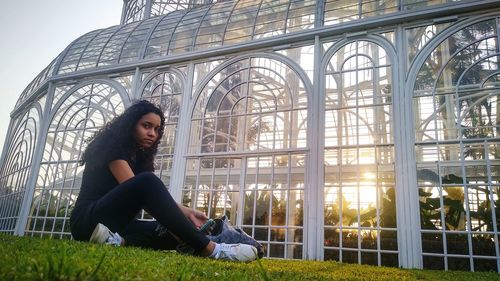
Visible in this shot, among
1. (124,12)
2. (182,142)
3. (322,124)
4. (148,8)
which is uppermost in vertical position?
(124,12)

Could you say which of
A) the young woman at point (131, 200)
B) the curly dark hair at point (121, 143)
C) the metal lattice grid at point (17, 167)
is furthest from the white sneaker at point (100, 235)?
the metal lattice grid at point (17, 167)

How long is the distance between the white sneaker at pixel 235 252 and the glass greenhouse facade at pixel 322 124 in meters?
2.68

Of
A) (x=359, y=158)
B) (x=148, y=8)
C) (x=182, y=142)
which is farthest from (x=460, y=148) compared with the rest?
(x=148, y=8)

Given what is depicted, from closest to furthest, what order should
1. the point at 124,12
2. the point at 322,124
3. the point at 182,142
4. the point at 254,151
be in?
the point at 322,124 < the point at 254,151 < the point at 182,142 < the point at 124,12

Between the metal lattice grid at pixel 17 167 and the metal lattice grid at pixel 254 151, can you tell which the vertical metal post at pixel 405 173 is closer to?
the metal lattice grid at pixel 254 151

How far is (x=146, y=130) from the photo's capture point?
281 centimetres

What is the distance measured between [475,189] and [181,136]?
15.2ft

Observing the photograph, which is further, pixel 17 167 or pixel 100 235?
pixel 17 167

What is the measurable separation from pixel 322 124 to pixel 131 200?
366 cm

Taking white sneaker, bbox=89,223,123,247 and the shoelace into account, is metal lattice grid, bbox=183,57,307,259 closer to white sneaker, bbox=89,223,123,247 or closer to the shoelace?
the shoelace

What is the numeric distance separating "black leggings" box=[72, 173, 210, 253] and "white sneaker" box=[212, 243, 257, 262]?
5.0 inches

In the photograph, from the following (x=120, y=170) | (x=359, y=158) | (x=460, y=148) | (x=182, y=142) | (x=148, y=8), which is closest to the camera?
(x=120, y=170)

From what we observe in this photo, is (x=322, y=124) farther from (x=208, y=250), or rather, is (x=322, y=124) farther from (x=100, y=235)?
(x=100, y=235)

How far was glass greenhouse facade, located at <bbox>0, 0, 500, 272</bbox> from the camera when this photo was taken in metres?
4.48
